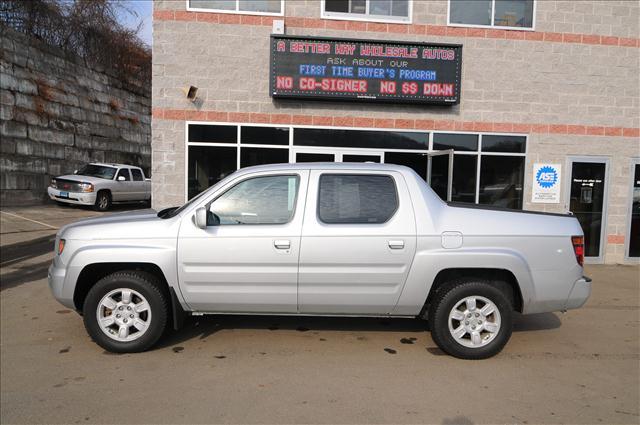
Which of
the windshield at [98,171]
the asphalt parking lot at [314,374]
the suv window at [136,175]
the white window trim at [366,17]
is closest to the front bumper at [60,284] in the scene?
the asphalt parking lot at [314,374]

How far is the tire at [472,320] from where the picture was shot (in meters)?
4.58

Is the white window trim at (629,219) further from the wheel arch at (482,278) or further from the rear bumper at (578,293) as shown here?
the wheel arch at (482,278)

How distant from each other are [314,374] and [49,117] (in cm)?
1661

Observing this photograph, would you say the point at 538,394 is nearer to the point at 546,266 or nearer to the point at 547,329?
the point at 546,266

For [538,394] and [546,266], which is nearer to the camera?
[538,394]

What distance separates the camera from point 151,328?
458cm

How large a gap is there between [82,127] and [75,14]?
4752mm

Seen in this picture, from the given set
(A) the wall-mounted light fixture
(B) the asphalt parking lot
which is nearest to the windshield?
(A) the wall-mounted light fixture

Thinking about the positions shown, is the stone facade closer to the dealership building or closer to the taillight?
the dealership building

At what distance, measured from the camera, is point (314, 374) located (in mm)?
4246

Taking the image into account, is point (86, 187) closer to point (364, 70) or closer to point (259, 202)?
point (364, 70)

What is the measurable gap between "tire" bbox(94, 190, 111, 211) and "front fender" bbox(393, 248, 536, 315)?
48.1 feet

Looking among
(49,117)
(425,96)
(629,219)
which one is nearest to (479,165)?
(425,96)

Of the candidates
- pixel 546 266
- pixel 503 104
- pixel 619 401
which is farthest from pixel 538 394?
pixel 503 104
